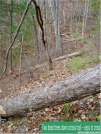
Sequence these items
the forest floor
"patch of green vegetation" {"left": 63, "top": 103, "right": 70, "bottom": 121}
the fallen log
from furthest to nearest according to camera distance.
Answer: "patch of green vegetation" {"left": 63, "top": 103, "right": 70, "bottom": 121} → the forest floor → the fallen log

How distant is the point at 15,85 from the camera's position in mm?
7297

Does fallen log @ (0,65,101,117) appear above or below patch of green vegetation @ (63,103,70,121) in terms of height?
→ above

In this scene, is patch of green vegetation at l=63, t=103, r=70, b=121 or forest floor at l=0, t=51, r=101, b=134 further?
patch of green vegetation at l=63, t=103, r=70, b=121

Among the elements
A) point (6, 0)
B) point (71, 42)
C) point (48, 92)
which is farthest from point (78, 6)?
point (48, 92)

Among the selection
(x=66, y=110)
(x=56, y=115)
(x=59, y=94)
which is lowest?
(x=56, y=115)

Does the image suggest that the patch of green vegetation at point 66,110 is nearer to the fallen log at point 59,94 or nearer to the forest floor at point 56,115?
the forest floor at point 56,115

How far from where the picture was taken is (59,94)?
344cm

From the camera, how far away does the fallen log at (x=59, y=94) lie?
308cm

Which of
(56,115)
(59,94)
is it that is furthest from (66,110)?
(59,94)

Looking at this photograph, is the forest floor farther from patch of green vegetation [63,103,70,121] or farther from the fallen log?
the fallen log

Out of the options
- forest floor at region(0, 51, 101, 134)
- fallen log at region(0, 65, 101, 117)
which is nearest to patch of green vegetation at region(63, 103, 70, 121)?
forest floor at region(0, 51, 101, 134)

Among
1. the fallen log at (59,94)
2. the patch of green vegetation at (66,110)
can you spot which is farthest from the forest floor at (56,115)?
the fallen log at (59,94)

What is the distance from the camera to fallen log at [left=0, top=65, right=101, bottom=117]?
3084 millimetres

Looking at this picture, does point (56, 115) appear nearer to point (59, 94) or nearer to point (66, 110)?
point (66, 110)
